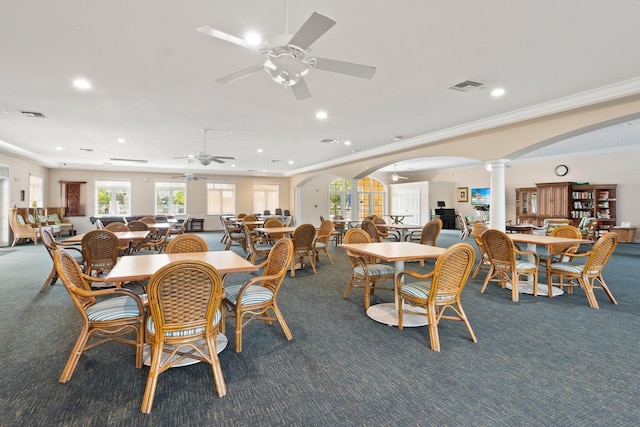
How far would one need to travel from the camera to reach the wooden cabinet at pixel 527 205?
11570 mm

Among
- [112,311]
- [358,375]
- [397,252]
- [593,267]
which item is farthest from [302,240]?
[593,267]

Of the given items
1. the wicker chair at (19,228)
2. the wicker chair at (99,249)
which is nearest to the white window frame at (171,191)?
the wicker chair at (19,228)

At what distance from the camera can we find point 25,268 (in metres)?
6.27

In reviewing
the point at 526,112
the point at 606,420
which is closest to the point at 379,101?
the point at 526,112

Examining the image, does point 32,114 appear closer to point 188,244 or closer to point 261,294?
point 188,244

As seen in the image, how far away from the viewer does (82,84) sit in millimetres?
4180

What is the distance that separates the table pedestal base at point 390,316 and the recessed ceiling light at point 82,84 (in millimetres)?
4501

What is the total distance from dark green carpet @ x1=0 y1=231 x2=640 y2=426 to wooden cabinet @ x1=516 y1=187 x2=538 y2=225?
8.89 meters

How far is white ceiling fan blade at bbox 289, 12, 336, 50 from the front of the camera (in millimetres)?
1889

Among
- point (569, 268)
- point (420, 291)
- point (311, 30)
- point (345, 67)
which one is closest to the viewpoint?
point (311, 30)

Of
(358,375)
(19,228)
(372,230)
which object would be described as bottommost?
(358,375)

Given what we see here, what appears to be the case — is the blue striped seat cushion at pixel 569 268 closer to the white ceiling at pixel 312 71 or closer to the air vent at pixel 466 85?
the white ceiling at pixel 312 71

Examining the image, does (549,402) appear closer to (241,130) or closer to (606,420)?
(606,420)

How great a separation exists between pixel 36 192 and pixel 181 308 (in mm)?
13221
